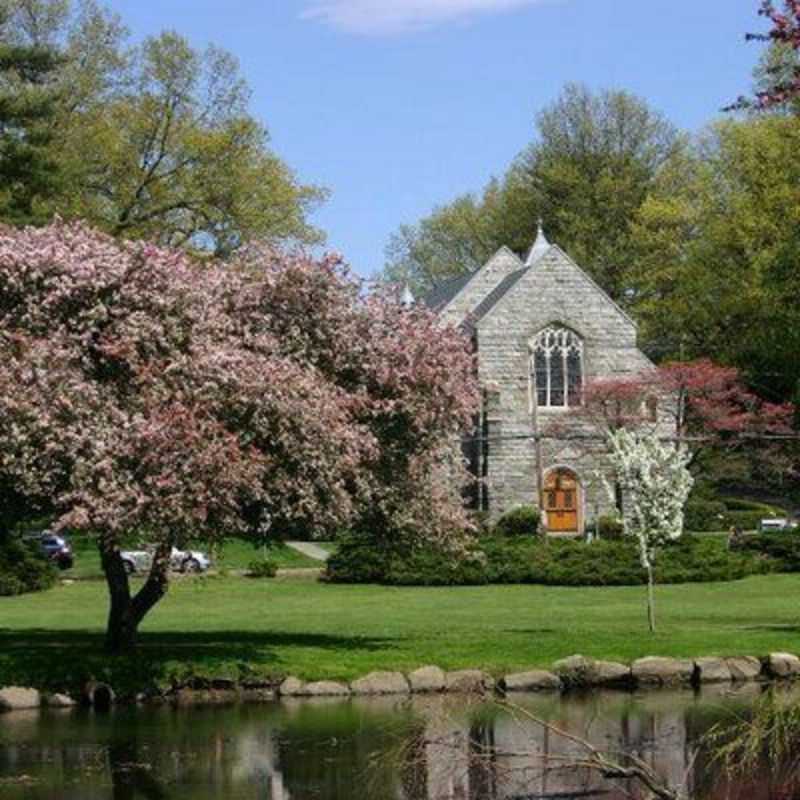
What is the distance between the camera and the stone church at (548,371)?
61.4 metres

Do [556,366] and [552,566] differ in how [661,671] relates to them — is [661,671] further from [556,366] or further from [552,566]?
[556,366]

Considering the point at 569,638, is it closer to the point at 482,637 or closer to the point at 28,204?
the point at 482,637

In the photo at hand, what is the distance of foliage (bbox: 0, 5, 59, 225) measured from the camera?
49500 millimetres

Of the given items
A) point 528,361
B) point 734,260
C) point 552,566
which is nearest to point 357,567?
point 552,566

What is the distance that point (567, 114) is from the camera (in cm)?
8750

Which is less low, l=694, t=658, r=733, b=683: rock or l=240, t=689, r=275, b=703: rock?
l=694, t=658, r=733, b=683: rock

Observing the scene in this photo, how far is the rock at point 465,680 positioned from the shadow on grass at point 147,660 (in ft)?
7.88

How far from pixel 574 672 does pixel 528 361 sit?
118 feet

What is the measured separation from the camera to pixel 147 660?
2734 centimetres

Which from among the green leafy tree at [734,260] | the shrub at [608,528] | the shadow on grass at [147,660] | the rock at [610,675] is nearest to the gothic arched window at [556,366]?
the shrub at [608,528]

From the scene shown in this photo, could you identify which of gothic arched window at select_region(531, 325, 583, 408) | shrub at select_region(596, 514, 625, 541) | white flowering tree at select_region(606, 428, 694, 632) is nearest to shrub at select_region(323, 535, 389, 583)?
shrub at select_region(596, 514, 625, 541)

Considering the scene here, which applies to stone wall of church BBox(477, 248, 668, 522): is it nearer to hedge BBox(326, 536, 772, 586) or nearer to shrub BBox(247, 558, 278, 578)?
hedge BBox(326, 536, 772, 586)

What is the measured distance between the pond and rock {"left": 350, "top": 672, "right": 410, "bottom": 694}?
532 mm

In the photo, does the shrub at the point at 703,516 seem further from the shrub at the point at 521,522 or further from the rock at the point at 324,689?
the rock at the point at 324,689
